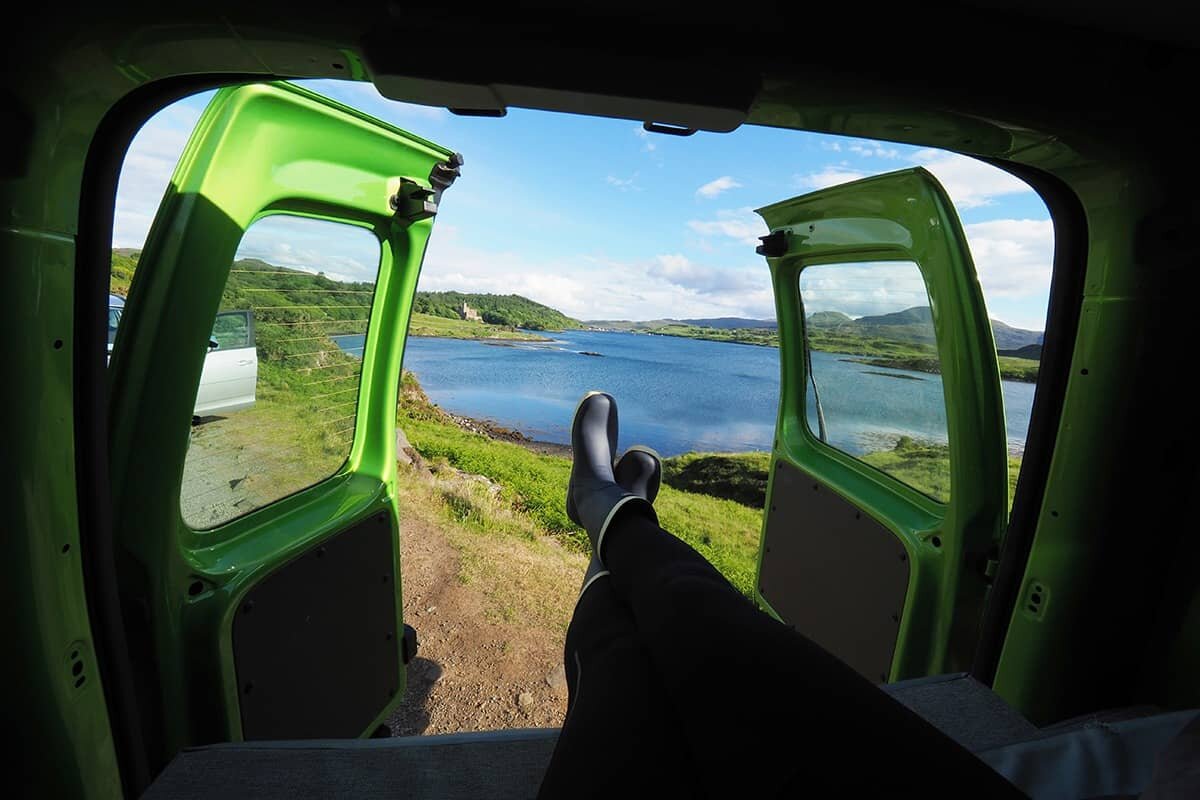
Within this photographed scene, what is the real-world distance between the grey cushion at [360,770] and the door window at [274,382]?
0.62 metres

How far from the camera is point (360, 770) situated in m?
1.12

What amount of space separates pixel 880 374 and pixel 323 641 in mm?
2364

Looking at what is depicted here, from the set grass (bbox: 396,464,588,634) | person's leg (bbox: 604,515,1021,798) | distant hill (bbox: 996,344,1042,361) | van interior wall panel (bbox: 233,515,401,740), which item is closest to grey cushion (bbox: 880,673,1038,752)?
person's leg (bbox: 604,515,1021,798)

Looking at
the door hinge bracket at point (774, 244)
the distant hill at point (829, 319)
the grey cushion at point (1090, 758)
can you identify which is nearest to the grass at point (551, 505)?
the distant hill at point (829, 319)

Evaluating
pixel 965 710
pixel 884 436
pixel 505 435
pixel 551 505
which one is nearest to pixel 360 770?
pixel 965 710

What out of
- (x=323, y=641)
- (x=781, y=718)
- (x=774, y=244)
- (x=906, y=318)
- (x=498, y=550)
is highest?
(x=774, y=244)

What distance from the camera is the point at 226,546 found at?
1491mm

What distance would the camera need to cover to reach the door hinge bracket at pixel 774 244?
251cm

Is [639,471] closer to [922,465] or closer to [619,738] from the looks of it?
[922,465]

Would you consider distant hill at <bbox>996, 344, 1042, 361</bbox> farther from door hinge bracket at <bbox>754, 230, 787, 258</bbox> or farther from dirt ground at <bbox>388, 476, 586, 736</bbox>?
dirt ground at <bbox>388, 476, 586, 736</bbox>

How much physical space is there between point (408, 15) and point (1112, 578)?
1927 millimetres

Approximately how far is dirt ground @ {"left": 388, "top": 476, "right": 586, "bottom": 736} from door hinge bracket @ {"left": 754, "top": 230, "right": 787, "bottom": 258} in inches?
107

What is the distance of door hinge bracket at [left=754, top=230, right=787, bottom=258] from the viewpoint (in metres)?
2.51

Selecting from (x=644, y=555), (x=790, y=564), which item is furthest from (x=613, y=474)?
(x=644, y=555)
